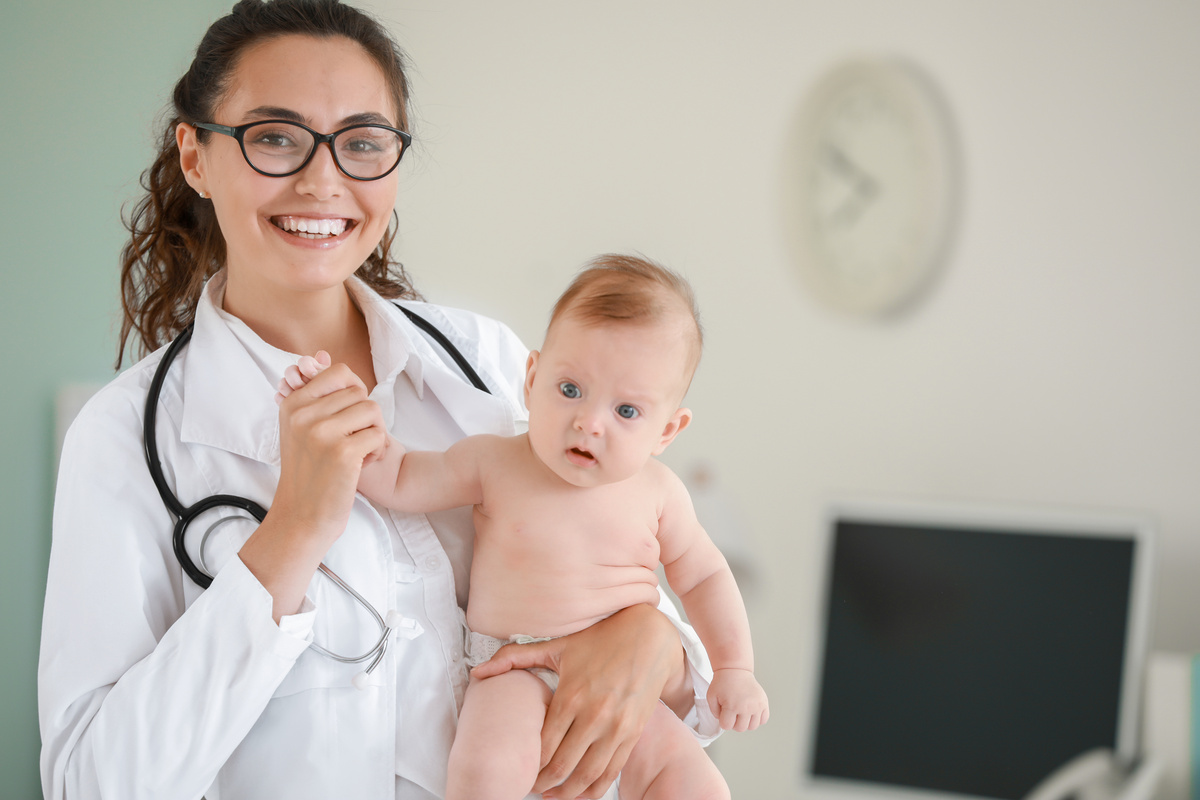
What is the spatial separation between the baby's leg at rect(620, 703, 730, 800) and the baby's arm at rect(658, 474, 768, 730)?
6 centimetres

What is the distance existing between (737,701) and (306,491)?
1.94 ft

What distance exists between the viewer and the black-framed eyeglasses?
110 cm

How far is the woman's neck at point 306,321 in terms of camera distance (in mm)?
1258

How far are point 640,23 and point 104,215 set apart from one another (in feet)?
5.33

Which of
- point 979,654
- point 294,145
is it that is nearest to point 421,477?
point 294,145

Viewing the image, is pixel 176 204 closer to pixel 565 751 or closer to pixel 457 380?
pixel 457 380

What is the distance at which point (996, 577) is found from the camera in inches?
77.0

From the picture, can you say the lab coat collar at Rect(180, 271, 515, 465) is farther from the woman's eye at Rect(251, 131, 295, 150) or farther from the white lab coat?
the woman's eye at Rect(251, 131, 295, 150)

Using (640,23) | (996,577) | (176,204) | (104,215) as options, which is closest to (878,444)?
(996,577)

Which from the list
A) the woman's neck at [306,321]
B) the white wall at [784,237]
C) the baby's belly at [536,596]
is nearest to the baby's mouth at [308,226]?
the woman's neck at [306,321]

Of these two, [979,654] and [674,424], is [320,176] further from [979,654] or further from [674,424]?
[979,654]

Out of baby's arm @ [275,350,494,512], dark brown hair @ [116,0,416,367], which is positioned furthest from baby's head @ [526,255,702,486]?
dark brown hair @ [116,0,416,367]

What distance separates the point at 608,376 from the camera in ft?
3.38

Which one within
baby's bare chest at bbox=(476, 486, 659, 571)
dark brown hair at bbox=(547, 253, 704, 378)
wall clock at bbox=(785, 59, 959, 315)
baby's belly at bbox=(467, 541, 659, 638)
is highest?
wall clock at bbox=(785, 59, 959, 315)
